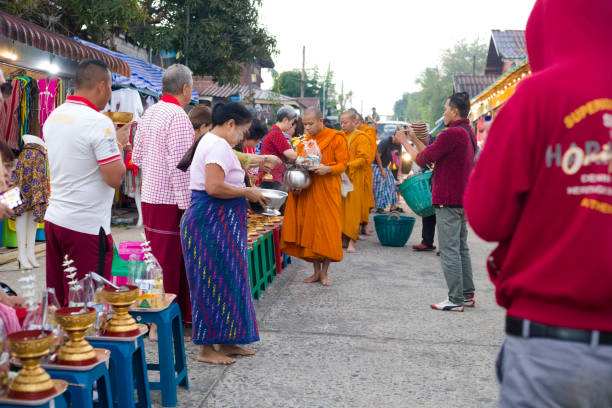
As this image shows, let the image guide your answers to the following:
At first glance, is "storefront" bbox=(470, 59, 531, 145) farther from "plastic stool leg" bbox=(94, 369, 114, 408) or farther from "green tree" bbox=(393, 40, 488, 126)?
"green tree" bbox=(393, 40, 488, 126)

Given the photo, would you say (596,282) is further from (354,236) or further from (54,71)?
(54,71)

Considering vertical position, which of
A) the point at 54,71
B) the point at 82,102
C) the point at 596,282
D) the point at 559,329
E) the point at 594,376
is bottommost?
Result: the point at 594,376

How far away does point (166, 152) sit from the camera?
4316 millimetres

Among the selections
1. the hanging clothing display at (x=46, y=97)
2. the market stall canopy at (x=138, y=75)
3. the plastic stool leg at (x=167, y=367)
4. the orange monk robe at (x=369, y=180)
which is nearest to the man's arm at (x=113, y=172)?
the plastic stool leg at (x=167, y=367)

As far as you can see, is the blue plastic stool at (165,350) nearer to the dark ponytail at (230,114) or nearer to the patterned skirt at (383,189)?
the dark ponytail at (230,114)

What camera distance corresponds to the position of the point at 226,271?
3.90 metres

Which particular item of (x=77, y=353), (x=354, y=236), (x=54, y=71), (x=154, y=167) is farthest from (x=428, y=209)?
(x=77, y=353)

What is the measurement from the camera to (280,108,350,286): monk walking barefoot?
6344 mm

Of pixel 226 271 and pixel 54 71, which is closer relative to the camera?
pixel 226 271

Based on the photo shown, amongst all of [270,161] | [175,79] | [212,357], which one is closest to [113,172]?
[175,79]

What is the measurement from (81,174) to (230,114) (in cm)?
106

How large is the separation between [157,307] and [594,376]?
2.40m

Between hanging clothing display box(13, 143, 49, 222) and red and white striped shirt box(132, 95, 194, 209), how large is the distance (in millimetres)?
3038

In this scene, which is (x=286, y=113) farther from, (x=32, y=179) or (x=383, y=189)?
(x=383, y=189)
